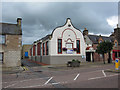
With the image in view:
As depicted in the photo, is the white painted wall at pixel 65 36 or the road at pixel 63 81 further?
the white painted wall at pixel 65 36

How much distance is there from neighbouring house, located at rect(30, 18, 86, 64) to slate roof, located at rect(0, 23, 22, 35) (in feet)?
21.6

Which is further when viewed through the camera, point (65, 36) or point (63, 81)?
point (65, 36)

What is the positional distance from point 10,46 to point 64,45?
444 inches

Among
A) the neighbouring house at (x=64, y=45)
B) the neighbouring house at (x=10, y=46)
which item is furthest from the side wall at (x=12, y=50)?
the neighbouring house at (x=64, y=45)

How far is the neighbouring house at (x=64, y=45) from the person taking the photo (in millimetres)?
26109

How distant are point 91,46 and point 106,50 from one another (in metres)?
7.61

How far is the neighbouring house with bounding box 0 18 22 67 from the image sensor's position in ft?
68.2

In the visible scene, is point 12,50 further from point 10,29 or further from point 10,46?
point 10,29

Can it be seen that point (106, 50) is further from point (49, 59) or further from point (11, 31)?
point (11, 31)

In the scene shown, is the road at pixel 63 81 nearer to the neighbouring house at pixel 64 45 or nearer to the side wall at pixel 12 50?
the side wall at pixel 12 50

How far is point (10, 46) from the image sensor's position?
21.3 meters

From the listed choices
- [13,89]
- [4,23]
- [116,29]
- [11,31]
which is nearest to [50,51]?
[11,31]

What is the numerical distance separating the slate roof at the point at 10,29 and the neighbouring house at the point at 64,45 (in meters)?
6.60

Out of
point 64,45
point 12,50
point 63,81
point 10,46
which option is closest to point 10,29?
point 10,46
